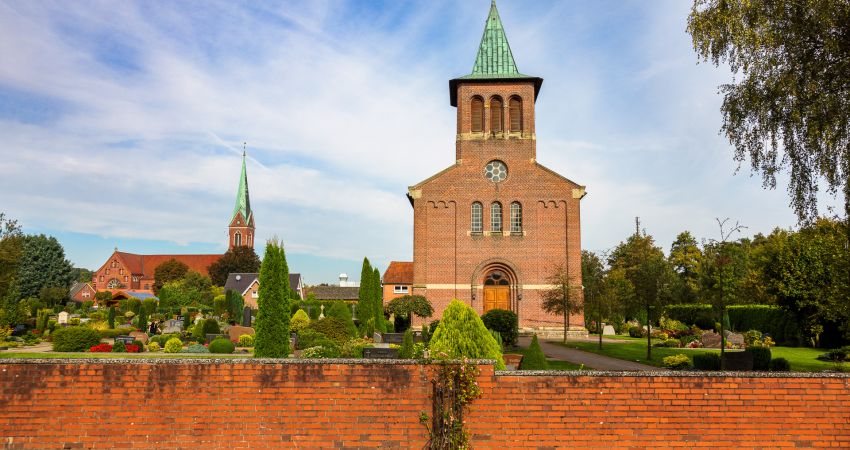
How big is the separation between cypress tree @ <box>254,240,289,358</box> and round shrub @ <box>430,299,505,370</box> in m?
7.17

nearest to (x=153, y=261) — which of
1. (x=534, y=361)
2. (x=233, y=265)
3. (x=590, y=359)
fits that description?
(x=233, y=265)

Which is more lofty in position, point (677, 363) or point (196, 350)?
point (677, 363)

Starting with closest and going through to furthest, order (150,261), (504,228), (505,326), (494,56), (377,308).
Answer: (505,326)
(377,308)
(504,228)
(494,56)
(150,261)

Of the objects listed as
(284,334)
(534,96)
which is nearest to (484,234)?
(534,96)

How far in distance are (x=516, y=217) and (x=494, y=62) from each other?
1022cm

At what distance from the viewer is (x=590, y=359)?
20.7m

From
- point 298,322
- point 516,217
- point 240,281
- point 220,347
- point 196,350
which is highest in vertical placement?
point 516,217

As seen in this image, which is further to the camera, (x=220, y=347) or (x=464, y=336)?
(x=220, y=347)

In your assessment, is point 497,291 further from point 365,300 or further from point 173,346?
point 173,346

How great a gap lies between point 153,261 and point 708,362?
10368 cm

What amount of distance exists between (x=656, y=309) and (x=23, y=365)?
65.2ft

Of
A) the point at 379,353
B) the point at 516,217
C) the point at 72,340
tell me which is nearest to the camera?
the point at 379,353

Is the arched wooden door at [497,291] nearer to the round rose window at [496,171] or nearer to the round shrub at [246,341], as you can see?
the round rose window at [496,171]

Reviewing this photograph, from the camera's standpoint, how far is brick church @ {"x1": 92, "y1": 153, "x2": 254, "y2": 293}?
95500 millimetres
